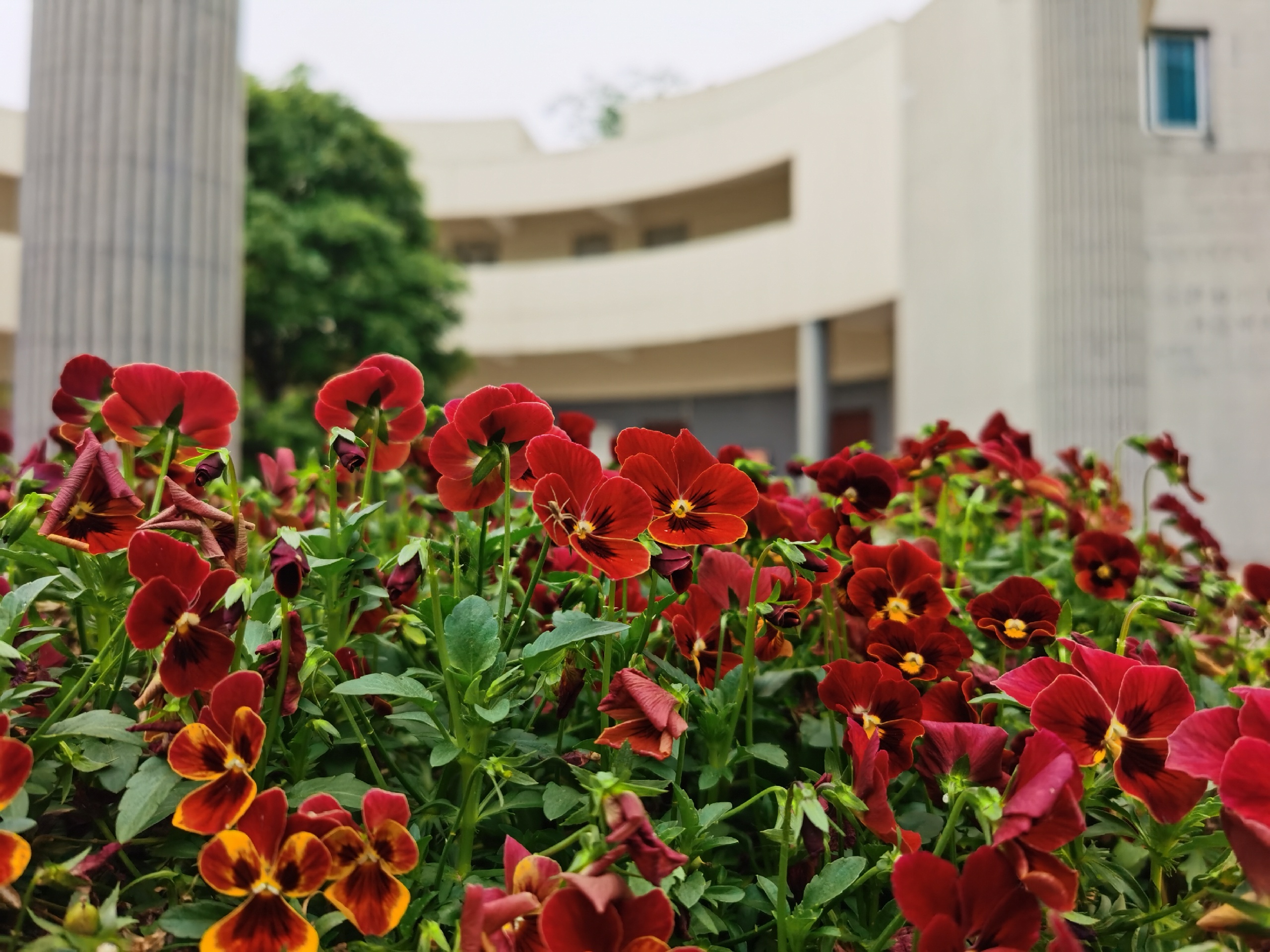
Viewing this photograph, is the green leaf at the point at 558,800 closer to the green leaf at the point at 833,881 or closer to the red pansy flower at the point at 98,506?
the green leaf at the point at 833,881

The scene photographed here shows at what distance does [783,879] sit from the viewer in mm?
467

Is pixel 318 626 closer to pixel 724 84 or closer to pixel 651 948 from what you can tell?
pixel 651 948

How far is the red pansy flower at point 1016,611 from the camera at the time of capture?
0.64 meters

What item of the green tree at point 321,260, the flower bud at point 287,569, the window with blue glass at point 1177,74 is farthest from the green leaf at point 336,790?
the green tree at point 321,260

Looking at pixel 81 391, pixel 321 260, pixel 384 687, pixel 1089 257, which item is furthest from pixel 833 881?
pixel 321 260

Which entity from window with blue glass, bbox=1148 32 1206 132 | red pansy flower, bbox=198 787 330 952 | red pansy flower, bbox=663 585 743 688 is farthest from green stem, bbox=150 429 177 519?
window with blue glass, bbox=1148 32 1206 132

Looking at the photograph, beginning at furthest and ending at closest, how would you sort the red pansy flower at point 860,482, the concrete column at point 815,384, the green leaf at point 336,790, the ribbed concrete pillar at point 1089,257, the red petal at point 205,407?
1. the concrete column at point 815,384
2. the ribbed concrete pillar at point 1089,257
3. the red pansy flower at point 860,482
4. the red petal at point 205,407
5. the green leaf at point 336,790

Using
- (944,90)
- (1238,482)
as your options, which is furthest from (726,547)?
(944,90)

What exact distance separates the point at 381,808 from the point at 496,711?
0.07 meters

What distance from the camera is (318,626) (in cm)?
63

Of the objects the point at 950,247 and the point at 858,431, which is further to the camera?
the point at 858,431

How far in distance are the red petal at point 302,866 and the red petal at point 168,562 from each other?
14 cm

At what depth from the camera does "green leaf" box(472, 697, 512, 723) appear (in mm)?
473

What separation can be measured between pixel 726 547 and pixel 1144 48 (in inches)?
352
